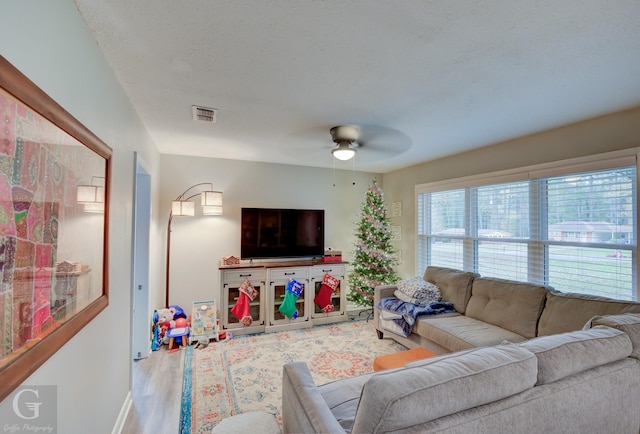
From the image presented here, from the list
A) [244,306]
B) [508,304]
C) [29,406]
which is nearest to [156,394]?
[244,306]

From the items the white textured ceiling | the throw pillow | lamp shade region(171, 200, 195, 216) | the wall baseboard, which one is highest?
the white textured ceiling

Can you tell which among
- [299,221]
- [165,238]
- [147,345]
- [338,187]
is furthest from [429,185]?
[147,345]

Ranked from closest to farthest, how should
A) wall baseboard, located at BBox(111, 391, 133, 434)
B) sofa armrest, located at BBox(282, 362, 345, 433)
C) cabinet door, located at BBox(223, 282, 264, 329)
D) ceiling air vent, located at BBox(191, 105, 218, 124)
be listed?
sofa armrest, located at BBox(282, 362, 345, 433), wall baseboard, located at BBox(111, 391, 133, 434), ceiling air vent, located at BBox(191, 105, 218, 124), cabinet door, located at BBox(223, 282, 264, 329)

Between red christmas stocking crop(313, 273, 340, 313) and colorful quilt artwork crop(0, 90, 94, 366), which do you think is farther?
red christmas stocking crop(313, 273, 340, 313)

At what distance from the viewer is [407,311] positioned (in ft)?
10.7

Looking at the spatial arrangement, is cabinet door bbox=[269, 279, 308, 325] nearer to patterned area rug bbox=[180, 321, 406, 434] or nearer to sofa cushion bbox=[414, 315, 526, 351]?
patterned area rug bbox=[180, 321, 406, 434]

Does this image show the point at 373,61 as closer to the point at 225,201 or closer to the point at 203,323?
the point at 225,201

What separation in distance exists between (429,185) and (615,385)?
3.37 m

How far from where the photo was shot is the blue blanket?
3.19 m

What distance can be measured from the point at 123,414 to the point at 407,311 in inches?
108

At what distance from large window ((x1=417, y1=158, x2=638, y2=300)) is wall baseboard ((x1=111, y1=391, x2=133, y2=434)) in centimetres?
401

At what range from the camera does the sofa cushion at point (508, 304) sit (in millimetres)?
2645

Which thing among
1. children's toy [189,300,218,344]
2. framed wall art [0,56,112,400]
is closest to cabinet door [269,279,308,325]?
children's toy [189,300,218,344]

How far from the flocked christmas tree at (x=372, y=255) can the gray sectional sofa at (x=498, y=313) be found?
1.13m
